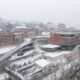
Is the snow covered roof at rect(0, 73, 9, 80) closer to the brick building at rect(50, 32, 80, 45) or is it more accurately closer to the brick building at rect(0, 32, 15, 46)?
the brick building at rect(0, 32, 15, 46)

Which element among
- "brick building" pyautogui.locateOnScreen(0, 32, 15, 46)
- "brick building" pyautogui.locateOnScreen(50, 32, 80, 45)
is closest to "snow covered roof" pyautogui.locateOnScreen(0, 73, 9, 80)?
"brick building" pyautogui.locateOnScreen(0, 32, 15, 46)

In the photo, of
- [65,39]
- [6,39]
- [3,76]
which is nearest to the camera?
[3,76]

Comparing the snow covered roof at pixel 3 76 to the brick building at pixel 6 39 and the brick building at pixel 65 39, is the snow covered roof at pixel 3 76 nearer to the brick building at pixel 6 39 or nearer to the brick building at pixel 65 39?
the brick building at pixel 6 39

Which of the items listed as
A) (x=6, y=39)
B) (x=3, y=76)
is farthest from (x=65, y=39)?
(x=3, y=76)

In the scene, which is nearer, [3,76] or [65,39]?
[3,76]

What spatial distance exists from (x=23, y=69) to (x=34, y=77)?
107 centimetres

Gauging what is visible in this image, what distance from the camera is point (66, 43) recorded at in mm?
12586

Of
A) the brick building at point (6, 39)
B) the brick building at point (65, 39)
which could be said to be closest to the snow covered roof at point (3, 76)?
the brick building at point (6, 39)

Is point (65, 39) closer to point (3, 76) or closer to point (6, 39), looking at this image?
point (6, 39)

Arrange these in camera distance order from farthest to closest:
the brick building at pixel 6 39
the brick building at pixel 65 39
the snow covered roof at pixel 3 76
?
1. the brick building at pixel 6 39
2. the brick building at pixel 65 39
3. the snow covered roof at pixel 3 76

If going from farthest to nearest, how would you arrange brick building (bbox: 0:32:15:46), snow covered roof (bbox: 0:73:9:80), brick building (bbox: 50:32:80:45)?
brick building (bbox: 0:32:15:46) → brick building (bbox: 50:32:80:45) → snow covered roof (bbox: 0:73:9:80)

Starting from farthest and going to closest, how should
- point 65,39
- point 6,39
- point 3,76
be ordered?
1. point 6,39
2. point 65,39
3. point 3,76

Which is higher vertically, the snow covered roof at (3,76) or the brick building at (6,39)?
the brick building at (6,39)

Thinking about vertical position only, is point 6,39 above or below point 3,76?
above
